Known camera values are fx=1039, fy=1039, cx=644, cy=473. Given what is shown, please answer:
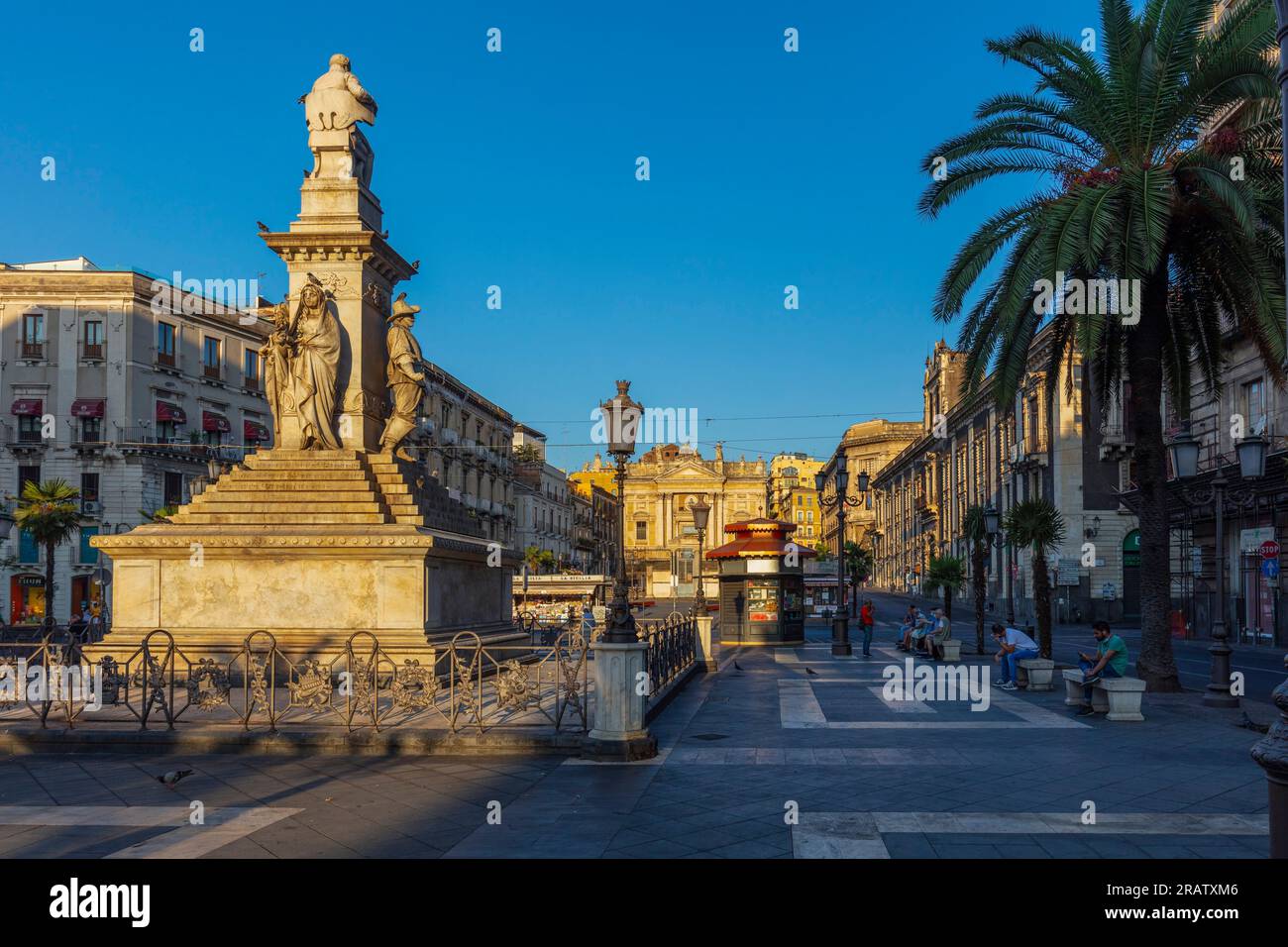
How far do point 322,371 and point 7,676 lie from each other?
20.7 feet

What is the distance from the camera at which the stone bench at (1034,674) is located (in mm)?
17578

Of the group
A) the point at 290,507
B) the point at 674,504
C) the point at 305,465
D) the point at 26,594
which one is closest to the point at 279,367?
the point at 305,465

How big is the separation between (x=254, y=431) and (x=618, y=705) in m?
48.5

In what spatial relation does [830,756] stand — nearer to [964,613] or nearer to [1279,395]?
[1279,395]

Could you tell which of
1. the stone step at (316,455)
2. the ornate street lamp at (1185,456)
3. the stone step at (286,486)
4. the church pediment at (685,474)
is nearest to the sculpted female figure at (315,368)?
the stone step at (316,455)

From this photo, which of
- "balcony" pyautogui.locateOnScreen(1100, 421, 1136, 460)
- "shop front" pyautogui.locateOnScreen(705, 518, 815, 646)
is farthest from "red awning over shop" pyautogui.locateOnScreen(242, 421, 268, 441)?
"balcony" pyautogui.locateOnScreen(1100, 421, 1136, 460)

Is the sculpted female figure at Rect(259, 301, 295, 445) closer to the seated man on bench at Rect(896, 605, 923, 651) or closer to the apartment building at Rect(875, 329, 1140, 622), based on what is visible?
the seated man on bench at Rect(896, 605, 923, 651)

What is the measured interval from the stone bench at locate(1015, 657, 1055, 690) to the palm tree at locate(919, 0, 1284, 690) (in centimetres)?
171

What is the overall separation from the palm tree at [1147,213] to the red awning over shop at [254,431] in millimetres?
44623

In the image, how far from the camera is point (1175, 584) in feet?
139

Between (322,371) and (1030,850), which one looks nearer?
(1030,850)

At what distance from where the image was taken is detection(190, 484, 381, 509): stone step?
648 inches

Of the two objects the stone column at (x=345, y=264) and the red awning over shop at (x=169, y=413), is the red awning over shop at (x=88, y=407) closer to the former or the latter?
the red awning over shop at (x=169, y=413)

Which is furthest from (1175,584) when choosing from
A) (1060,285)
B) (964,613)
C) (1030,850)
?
(1030,850)
